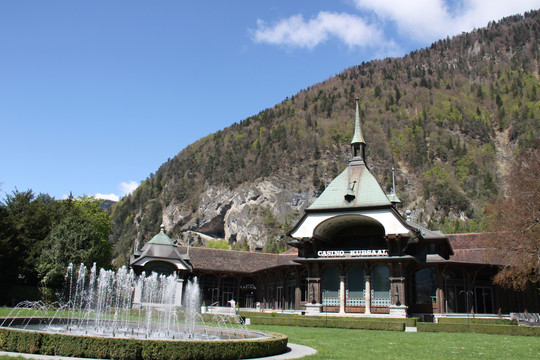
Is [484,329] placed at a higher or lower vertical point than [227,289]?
lower

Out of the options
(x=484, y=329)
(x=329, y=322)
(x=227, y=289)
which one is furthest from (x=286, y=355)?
(x=227, y=289)

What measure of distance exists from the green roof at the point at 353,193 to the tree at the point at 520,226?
350 inches

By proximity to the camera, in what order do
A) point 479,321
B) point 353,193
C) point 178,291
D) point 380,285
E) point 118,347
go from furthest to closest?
point 178,291 → point 353,193 → point 380,285 → point 479,321 → point 118,347

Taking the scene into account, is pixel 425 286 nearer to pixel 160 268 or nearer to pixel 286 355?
pixel 160 268

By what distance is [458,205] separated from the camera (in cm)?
13712

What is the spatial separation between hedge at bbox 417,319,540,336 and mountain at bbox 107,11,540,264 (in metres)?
88.0

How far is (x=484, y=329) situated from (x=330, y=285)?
14.8 meters

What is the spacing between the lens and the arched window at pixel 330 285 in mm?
39688

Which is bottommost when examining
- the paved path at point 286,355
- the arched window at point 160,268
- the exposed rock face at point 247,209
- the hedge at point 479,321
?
the hedge at point 479,321

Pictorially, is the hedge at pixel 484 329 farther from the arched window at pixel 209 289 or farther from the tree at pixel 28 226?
the tree at pixel 28 226

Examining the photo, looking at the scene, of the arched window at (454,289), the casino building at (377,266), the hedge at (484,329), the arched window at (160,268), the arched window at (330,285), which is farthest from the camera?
the arched window at (160,268)

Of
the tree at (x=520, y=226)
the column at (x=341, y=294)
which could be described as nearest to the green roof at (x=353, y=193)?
the column at (x=341, y=294)

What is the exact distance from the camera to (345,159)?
162 metres

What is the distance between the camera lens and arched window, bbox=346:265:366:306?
38656mm
